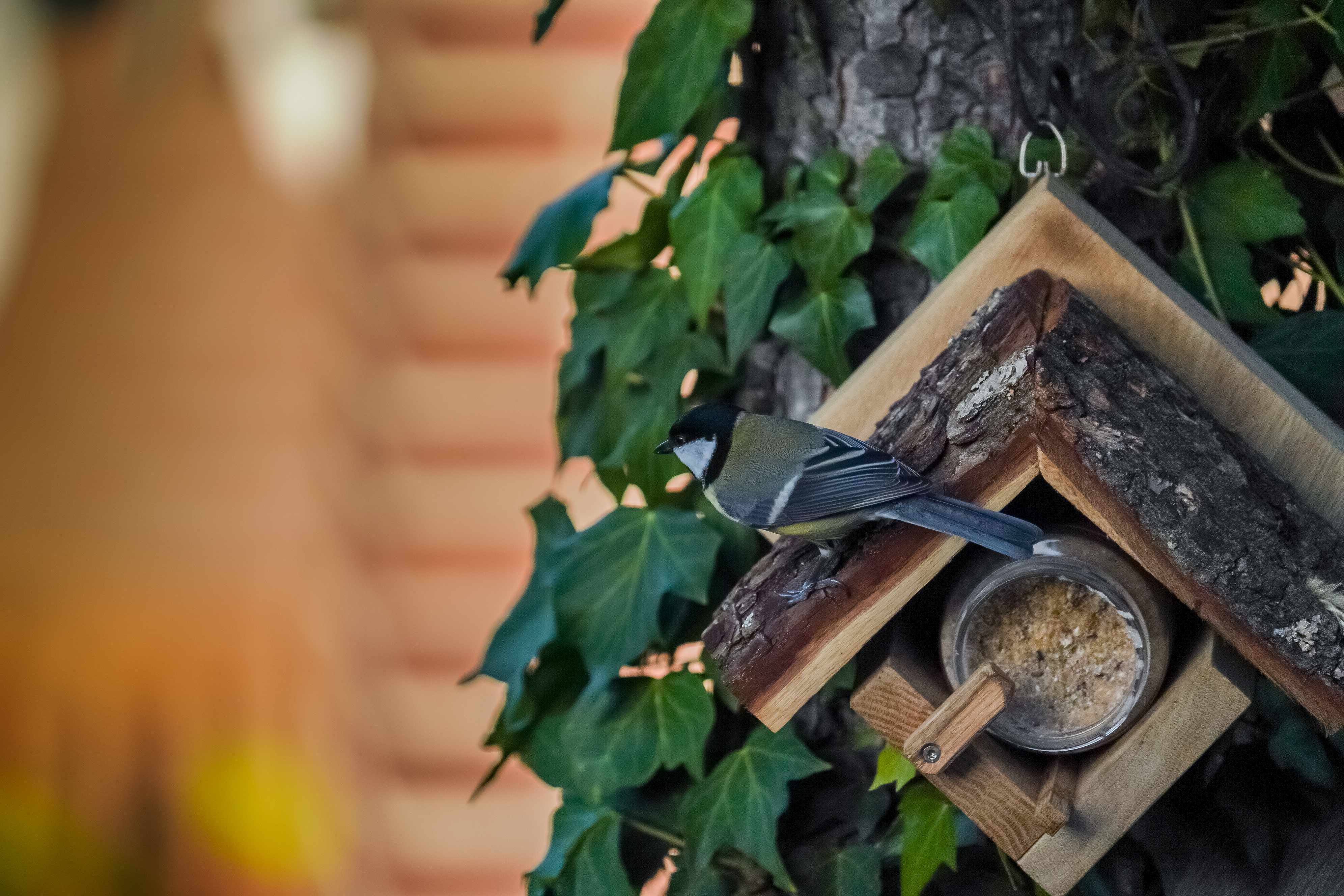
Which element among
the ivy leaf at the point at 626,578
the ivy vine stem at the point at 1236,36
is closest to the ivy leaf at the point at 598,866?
the ivy leaf at the point at 626,578

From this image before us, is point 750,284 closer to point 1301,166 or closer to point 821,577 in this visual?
point 821,577

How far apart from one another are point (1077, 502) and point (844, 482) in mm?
194

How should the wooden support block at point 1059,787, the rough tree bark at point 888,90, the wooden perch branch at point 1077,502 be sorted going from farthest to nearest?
the rough tree bark at point 888,90 → the wooden support block at point 1059,787 → the wooden perch branch at point 1077,502

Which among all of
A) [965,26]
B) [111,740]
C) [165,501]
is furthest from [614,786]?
[111,740]

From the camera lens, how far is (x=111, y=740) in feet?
7.25

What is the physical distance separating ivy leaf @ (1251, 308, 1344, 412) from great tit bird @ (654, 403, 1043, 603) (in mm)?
468

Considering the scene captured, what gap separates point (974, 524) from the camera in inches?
36.1

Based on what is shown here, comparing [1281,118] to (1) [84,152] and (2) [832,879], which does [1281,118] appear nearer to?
(2) [832,879]

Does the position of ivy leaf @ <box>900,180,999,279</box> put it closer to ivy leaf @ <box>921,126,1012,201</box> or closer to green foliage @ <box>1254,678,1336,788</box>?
ivy leaf @ <box>921,126,1012,201</box>

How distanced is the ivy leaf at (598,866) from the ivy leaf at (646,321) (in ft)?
1.78

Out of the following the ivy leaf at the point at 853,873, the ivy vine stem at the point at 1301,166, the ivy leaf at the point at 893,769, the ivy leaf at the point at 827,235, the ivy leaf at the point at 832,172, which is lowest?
the ivy leaf at the point at 853,873

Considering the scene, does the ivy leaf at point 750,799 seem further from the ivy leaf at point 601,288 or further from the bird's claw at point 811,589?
the ivy leaf at point 601,288

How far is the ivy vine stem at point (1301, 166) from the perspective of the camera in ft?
4.08

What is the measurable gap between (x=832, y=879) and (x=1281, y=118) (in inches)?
39.4
